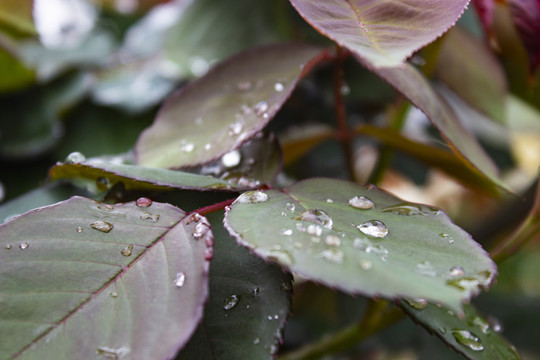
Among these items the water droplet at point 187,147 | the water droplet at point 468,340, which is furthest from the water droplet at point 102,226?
the water droplet at point 468,340

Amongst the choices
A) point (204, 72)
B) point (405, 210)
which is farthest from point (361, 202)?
point (204, 72)

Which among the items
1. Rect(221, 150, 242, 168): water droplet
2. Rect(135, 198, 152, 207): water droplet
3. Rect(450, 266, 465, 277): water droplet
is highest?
Rect(450, 266, 465, 277): water droplet

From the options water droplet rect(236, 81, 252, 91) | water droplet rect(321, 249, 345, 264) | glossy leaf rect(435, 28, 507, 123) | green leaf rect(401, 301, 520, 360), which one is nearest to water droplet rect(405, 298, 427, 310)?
green leaf rect(401, 301, 520, 360)

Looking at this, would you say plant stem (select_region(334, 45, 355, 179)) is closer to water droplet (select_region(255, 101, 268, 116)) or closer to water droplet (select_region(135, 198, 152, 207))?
water droplet (select_region(255, 101, 268, 116))

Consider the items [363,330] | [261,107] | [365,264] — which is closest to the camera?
[365,264]

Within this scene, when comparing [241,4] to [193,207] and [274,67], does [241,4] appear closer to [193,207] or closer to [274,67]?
[274,67]

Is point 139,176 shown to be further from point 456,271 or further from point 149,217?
point 456,271
